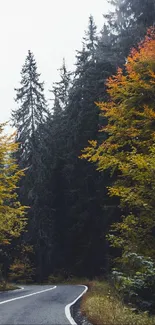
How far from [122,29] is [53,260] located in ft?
67.4

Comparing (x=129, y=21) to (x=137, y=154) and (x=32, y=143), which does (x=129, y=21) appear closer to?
(x=32, y=143)

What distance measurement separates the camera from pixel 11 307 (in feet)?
37.2

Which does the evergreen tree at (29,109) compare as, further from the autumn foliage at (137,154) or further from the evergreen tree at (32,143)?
the autumn foliage at (137,154)

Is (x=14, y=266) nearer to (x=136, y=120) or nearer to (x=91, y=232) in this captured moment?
(x=91, y=232)

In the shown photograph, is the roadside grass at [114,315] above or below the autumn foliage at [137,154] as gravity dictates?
below

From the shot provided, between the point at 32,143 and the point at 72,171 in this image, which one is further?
the point at 72,171

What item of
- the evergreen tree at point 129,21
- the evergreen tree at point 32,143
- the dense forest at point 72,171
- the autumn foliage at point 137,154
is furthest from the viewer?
the evergreen tree at point 32,143

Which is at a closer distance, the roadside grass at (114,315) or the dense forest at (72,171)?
the roadside grass at (114,315)

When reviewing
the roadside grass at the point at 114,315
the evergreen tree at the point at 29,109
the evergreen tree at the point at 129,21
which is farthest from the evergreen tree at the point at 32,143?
the roadside grass at the point at 114,315

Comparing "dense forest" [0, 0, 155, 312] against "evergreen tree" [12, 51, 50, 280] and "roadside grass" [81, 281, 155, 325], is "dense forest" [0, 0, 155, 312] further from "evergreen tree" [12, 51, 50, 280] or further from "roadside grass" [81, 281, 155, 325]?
"roadside grass" [81, 281, 155, 325]

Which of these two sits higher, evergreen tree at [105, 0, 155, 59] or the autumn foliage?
evergreen tree at [105, 0, 155, 59]

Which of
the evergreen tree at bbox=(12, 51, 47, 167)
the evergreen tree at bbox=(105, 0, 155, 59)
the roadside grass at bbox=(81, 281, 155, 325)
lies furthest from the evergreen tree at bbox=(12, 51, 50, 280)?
the roadside grass at bbox=(81, 281, 155, 325)

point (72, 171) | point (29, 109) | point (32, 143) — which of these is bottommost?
point (72, 171)

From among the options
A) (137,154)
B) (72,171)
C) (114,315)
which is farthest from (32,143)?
(114,315)
